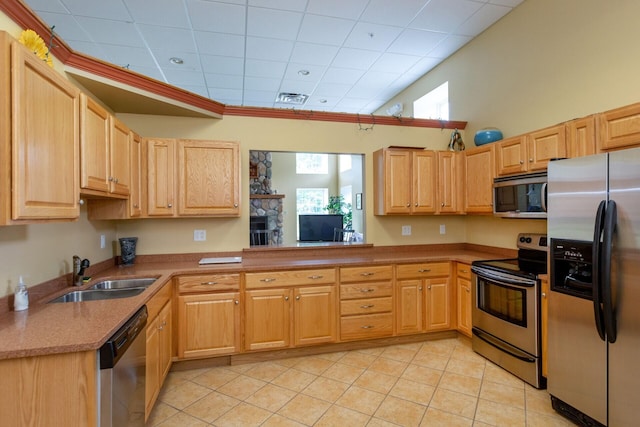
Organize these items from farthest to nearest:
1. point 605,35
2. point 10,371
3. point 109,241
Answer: point 109,241 → point 605,35 → point 10,371

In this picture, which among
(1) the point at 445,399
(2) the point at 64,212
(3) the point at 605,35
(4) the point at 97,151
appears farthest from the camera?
(3) the point at 605,35

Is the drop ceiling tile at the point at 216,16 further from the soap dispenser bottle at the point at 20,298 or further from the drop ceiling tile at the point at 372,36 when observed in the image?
the soap dispenser bottle at the point at 20,298

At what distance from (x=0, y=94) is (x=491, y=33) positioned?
440 cm

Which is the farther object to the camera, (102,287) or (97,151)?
(102,287)

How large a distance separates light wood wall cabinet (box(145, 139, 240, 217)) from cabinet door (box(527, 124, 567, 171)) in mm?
2744

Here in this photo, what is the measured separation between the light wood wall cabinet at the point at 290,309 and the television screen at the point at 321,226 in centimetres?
380

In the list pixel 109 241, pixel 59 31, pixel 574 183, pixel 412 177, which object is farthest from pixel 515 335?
pixel 59 31

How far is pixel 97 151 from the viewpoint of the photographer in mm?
2051

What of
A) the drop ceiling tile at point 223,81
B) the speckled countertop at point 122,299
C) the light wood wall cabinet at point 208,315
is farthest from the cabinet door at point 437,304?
the drop ceiling tile at point 223,81

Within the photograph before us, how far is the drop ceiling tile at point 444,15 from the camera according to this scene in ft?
10.8

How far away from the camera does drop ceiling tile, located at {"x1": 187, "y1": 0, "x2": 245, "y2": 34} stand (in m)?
3.28

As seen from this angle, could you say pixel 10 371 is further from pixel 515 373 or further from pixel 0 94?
pixel 515 373

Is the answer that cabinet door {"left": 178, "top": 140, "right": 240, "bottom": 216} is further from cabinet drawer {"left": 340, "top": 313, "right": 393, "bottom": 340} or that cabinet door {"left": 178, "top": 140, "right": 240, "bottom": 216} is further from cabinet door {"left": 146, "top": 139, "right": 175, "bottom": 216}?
cabinet drawer {"left": 340, "top": 313, "right": 393, "bottom": 340}

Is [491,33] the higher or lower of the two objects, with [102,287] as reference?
higher
